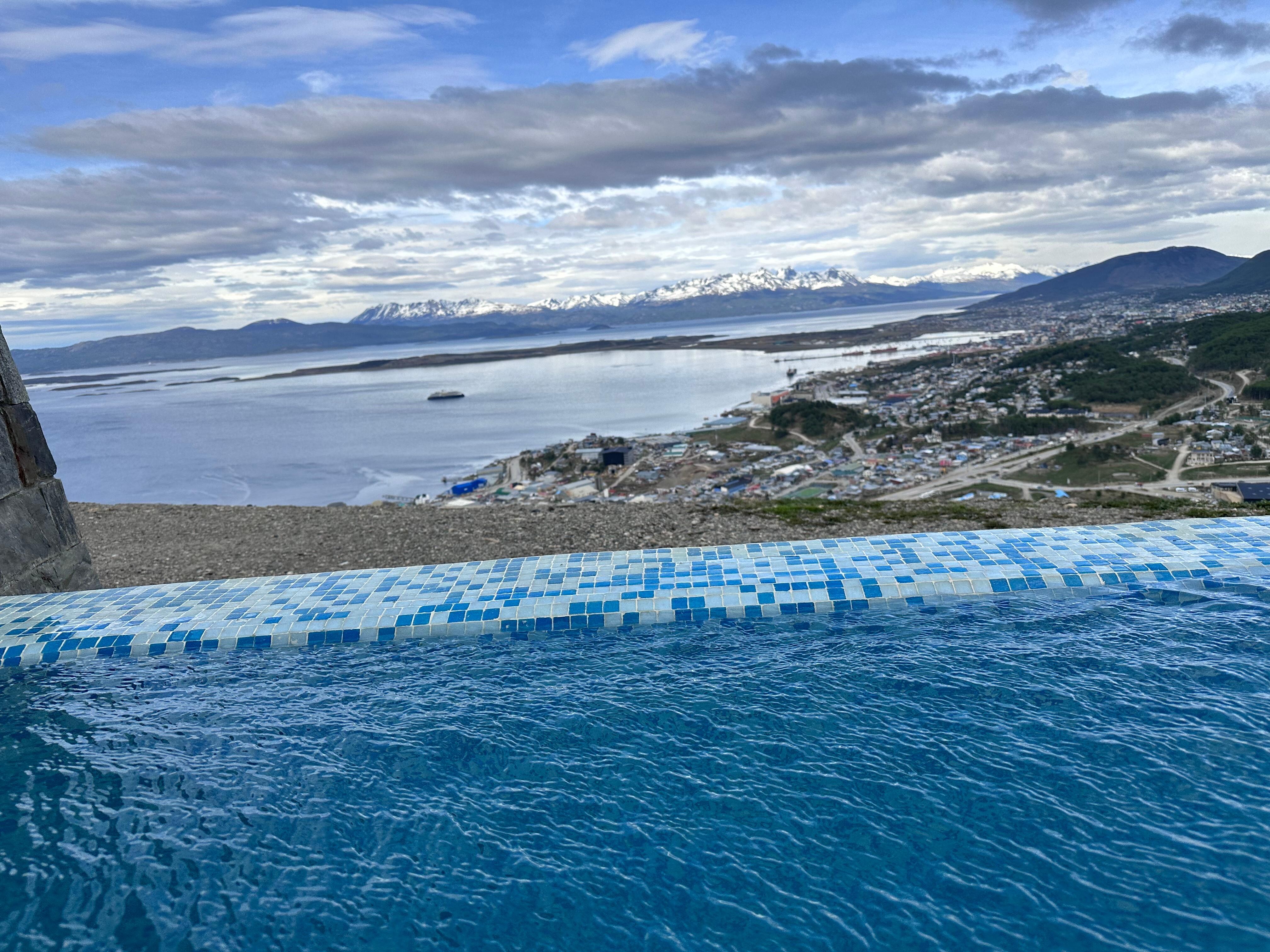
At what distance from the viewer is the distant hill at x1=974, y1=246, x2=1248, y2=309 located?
4722 inches

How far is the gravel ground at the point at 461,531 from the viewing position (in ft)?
22.6

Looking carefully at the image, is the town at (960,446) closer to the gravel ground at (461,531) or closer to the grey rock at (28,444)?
the gravel ground at (461,531)

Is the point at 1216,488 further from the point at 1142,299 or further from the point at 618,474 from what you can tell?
the point at 1142,299

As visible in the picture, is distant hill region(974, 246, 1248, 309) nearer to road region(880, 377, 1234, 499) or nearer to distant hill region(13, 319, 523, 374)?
road region(880, 377, 1234, 499)

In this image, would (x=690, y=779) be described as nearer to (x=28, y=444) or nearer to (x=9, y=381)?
(x=28, y=444)

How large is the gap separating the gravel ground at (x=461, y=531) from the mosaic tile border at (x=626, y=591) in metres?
1.88

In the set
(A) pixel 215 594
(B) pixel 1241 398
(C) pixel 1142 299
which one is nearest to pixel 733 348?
(C) pixel 1142 299

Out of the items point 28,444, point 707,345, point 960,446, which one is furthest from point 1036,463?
point 707,345

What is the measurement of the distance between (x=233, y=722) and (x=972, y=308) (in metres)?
141

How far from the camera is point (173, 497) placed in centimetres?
1975

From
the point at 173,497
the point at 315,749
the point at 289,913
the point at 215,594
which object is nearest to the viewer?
the point at 289,913

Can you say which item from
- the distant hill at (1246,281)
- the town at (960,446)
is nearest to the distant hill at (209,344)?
the town at (960,446)

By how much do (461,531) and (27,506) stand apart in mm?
3482

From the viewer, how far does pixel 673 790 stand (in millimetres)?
2918
